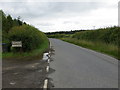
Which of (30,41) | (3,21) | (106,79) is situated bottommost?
(106,79)

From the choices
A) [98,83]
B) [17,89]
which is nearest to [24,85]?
[17,89]

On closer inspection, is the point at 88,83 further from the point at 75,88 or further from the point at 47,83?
the point at 47,83

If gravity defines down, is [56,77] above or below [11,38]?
below

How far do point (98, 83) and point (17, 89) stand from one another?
2989 millimetres

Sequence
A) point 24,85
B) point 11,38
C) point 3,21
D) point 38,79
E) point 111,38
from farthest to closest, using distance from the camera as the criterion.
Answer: point 3,21, point 111,38, point 11,38, point 38,79, point 24,85

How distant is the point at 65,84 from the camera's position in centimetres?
567

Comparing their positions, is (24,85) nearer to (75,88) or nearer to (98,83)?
(75,88)

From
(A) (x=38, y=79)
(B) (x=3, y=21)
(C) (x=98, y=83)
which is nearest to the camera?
(C) (x=98, y=83)

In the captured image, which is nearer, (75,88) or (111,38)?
(75,88)

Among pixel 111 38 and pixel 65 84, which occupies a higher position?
pixel 111 38

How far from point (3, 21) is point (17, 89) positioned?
1991cm

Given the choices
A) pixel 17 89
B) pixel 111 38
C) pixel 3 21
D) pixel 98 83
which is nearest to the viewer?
pixel 17 89

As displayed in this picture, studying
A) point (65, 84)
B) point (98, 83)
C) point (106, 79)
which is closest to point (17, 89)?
point (65, 84)

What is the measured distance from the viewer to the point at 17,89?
506 cm
